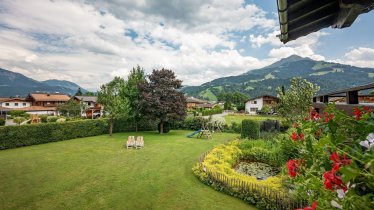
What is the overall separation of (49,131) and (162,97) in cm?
1356

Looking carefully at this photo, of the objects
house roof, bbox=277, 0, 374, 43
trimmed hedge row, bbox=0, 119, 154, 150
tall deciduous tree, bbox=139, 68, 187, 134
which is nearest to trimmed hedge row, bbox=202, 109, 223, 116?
tall deciduous tree, bbox=139, 68, 187, 134

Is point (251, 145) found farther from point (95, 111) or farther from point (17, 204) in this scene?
point (95, 111)

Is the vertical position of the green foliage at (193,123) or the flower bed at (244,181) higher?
the green foliage at (193,123)

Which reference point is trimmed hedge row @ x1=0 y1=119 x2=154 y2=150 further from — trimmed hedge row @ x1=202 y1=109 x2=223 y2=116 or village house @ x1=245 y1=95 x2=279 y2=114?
village house @ x1=245 y1=95 x2=279 y2=114

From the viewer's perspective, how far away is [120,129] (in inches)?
1216

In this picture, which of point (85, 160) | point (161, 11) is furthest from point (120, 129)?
point (161, 11)

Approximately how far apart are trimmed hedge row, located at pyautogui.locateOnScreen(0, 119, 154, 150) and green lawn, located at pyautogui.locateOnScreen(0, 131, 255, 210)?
3164 mm

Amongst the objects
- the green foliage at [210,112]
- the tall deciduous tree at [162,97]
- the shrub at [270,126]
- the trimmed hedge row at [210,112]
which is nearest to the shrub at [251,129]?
the shrub at [270,126]

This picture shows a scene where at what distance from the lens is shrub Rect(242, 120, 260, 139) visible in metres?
22.8

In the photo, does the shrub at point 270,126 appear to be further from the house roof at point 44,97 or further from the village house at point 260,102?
the house roof at point 44,97

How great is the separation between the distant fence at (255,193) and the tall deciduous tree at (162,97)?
16470 millimetres

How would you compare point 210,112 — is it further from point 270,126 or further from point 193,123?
point 270,126

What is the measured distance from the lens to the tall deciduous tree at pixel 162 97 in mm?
26500

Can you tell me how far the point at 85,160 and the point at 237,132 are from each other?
21.1 meters
